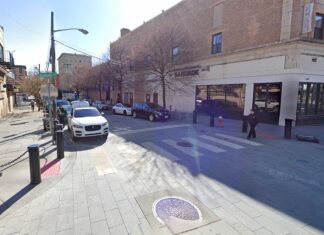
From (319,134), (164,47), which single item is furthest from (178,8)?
(319,134)

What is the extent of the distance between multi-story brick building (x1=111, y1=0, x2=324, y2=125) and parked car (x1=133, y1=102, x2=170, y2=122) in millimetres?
5546

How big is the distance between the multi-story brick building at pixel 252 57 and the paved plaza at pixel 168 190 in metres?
6.97

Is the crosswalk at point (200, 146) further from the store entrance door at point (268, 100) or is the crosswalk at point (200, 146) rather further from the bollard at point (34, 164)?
the store entrance door at point (268, 100)

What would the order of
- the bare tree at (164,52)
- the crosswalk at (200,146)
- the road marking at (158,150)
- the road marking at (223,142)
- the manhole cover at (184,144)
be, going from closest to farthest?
the road marking at (158,150) → the crosswalk at (200,146) → the road marking at (223,142) → the manhole cover at (184,144) → the bare tree at (164,52)

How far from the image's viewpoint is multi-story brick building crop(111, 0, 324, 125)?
42.8 feet

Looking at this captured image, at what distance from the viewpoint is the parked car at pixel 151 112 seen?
16609 millimetres

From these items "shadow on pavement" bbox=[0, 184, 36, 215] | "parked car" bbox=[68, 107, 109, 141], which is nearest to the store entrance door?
"parked car" bbox=[68, 107, 109, 141]

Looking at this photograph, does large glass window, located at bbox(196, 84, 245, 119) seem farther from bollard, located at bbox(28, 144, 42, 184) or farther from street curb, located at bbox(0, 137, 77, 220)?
bollard, located at bbox(28, 144, 42, 184)

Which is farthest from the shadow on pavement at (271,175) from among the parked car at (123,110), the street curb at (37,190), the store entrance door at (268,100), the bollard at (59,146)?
the parked car at (123,110)

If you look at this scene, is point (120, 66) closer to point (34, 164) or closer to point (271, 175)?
point (34, 164)

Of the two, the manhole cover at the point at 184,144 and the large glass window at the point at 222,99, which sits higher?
the large glass window at the point at 222,99

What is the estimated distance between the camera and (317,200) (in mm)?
4289

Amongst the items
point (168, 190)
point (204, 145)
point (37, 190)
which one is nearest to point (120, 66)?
point (204, 145)

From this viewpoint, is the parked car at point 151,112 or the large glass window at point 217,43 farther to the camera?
the large glass window at point 217,43
